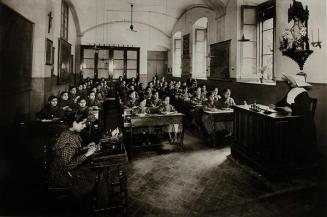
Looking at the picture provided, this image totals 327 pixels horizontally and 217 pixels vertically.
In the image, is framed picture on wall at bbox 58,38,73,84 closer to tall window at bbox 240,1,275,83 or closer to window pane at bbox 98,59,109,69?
window pane at bbox 98,59,109,69

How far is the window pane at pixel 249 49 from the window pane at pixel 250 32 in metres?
0.18

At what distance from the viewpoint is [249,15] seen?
7.98 m

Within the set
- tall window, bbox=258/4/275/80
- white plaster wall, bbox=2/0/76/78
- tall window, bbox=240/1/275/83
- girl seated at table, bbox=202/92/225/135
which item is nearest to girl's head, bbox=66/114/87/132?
white plaster wall, bbox=2/0/76/78

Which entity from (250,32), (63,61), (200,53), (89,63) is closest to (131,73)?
(89,63)

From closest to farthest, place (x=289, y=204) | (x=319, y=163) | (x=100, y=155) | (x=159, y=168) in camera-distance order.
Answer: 1. (x=100, y=155)
2. (x=289, y=204)
3. (x=319, y=163)
4. (x=159, y=168)

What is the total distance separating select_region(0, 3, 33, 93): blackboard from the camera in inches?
172

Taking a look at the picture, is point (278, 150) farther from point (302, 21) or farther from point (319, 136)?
point (302, 21)

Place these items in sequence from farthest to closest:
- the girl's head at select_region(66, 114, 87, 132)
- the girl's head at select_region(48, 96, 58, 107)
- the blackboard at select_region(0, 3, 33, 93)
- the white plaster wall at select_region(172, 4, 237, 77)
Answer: the white plaster wall at select_region(172, 4, 237, 77) → the girl's head at select_region(48, 96, 58, 107) → the blackboard at select_region(0, 3, 33, 93) → the girl's head at select_region(66, 114, 87, 132)

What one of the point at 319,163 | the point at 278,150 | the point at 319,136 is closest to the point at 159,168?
the point at 278,150

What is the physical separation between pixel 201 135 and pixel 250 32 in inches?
144

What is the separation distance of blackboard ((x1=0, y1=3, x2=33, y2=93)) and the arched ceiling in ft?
20.6

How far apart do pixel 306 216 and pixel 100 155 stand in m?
2.61

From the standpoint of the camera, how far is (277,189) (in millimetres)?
3900

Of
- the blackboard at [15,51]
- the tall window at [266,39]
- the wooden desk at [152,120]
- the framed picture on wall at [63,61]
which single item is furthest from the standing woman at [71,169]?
the framed picture on wall at [63,61]
